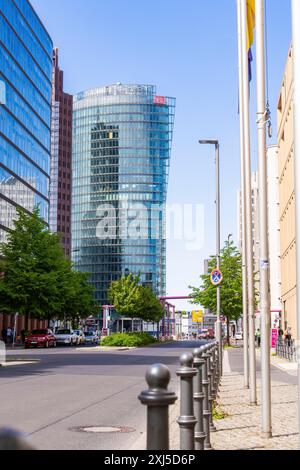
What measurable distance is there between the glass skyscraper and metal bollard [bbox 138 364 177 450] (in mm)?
172521

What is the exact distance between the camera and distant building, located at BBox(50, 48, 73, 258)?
18488 centimetres

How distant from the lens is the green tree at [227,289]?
58000 mm

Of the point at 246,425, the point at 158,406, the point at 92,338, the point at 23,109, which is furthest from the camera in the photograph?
the point at 23,109

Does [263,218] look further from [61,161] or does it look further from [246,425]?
[61,161]

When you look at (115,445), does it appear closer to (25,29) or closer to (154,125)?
(25,29)

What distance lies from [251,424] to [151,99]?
183 m

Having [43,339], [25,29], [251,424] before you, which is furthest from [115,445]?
[25,29]

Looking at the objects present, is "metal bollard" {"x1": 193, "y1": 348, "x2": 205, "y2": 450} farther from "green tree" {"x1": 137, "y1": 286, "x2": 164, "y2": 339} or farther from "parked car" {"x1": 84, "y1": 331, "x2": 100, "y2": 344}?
"parked car" {"x1": 84, "y1": 331, "x2": 100, "y2": 344}

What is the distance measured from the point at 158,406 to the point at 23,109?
3404 inches

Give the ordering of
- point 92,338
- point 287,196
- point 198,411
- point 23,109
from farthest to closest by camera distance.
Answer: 1. point 23,109
2. point 92,338
3. point 287,196
4. point 198,411

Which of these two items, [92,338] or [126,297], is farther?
[92,338]

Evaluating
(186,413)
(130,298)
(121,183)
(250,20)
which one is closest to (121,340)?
(130,298)

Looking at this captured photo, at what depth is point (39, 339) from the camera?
56.1 m

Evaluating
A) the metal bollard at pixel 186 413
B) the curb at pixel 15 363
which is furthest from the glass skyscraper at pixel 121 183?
the metal bollard at pixel 186 413
